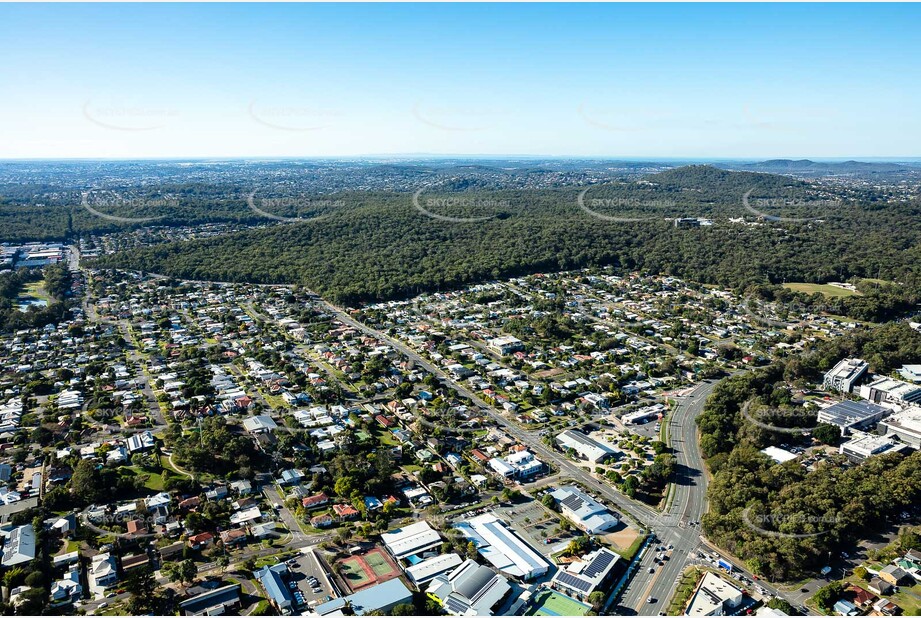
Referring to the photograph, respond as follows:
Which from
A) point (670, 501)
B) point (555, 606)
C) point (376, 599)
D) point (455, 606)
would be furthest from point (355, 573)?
point (670, 501)

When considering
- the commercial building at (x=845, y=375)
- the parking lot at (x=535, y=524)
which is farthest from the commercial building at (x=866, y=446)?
the parking lot at (x=535, y=524)

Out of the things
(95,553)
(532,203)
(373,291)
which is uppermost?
(532,203)

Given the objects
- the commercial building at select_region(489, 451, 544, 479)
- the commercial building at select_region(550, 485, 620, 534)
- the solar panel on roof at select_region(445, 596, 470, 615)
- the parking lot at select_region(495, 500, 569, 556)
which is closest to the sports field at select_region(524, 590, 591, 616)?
the solar panel on roof at select_region(445, 596, 470, 615)

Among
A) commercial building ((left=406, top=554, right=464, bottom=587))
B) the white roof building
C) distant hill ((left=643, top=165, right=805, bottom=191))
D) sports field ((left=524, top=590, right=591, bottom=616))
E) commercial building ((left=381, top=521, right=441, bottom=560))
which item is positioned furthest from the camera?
distant hill ((left=643, top=165, right=805, bottom=191))

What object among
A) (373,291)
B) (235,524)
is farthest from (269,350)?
(235,524)

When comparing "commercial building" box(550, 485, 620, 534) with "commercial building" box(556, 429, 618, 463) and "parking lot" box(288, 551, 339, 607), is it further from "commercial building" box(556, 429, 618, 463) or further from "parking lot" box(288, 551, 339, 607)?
"parking lot" box(288, 551, 339, 607)

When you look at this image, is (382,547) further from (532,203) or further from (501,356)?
(532,203)
